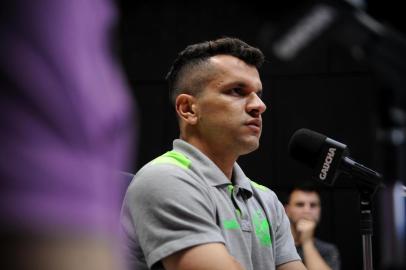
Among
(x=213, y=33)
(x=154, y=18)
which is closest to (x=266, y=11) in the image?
(x=213, y=33)

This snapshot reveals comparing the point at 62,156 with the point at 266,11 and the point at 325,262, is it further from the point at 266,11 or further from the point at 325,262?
the point at 266,11

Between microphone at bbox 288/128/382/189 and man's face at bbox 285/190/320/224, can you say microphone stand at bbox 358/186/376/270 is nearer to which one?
microphone at bbox 288/128/382/189

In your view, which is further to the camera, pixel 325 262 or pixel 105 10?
pixel 325 262

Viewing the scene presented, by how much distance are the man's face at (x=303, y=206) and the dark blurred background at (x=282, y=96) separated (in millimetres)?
622

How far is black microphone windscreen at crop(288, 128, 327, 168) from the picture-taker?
1.30 meters

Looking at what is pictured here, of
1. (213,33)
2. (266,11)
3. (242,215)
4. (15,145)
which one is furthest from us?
(213,33)

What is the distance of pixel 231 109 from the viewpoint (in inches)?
53.6

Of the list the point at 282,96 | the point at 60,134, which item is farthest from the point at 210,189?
the point at 282,96

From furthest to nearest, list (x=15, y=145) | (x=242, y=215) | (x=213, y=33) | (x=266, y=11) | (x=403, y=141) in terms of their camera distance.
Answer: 1. (x=213, y=33)
2. (x=266, y=11)
3. (x=403, y=141)
4. (x=242, y=215)
5. (x=15, y=145)

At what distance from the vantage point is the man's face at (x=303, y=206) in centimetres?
331

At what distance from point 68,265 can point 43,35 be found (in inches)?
4.5

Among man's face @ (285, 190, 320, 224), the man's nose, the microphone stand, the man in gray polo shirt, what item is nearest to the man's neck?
the man in gray polo shirt

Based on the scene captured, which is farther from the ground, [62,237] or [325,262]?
[62,237]

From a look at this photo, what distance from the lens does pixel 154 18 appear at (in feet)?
13.7
